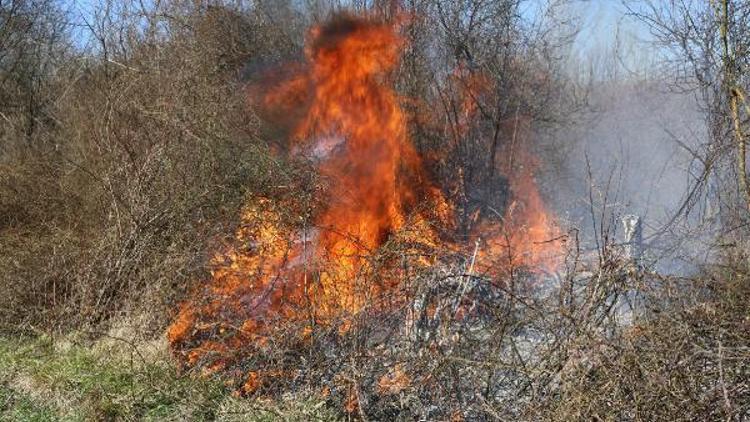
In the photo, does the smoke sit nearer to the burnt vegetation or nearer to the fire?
the burnt vegetation

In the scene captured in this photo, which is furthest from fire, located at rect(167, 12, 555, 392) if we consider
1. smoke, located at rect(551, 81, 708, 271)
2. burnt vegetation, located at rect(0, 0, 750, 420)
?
smoke, located at rect(551, 81, 708, 271)

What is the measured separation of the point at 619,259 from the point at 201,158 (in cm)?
723

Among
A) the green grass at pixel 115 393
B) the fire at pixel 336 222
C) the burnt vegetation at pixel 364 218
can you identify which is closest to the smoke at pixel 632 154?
the burnt vegetation at pixel 364 218

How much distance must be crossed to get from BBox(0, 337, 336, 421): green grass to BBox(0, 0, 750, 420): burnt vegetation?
37mm

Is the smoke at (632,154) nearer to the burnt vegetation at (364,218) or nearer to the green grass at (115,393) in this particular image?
the burnt vegetation at (364,218)

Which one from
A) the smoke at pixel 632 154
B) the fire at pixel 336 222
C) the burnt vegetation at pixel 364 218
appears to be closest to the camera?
the burnt vegetation at pixel 364 218

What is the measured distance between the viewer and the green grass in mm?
4906

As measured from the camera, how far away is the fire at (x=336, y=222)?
6.13 metres

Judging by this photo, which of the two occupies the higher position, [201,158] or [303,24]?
[303,24]

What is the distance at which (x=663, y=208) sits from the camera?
40.0 ft

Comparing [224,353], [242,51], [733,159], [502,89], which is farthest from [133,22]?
[733,159]

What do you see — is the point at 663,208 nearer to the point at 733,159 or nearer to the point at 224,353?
the point at 733,159

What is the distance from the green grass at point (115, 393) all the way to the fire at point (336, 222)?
0.37m

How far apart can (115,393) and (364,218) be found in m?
4.41
